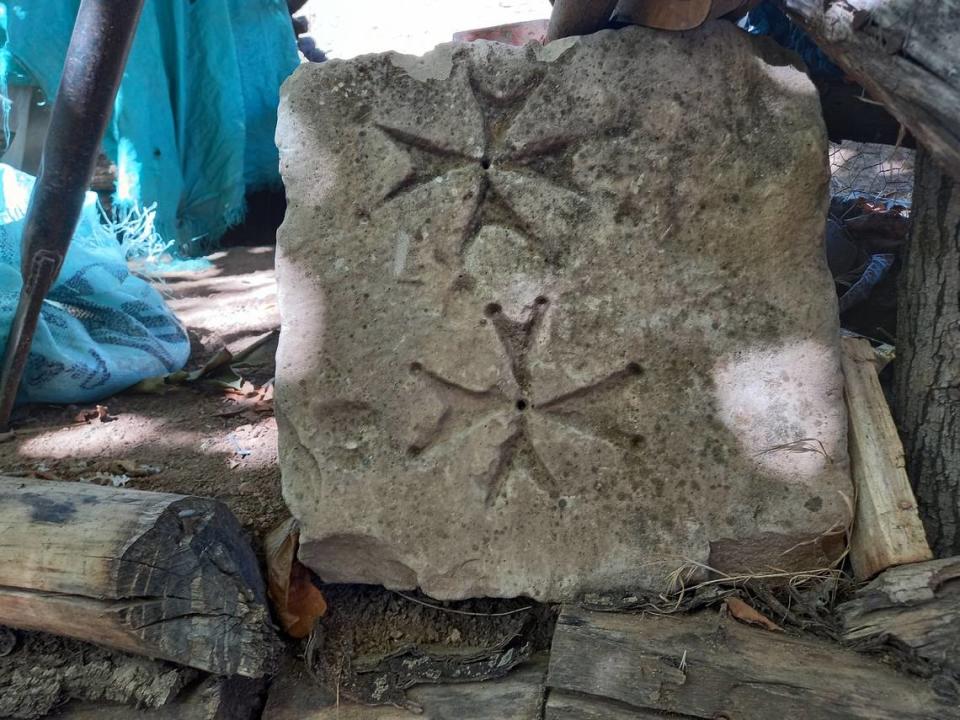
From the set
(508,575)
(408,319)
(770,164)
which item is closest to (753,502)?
(508,575)

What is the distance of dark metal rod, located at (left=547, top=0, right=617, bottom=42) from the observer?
72.1 inches

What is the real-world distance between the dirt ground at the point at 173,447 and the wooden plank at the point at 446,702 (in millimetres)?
357

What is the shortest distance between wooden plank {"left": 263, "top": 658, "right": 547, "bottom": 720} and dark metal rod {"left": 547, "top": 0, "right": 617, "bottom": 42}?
1345mm

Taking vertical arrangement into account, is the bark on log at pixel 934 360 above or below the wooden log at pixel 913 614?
above

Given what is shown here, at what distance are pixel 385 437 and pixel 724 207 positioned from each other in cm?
85

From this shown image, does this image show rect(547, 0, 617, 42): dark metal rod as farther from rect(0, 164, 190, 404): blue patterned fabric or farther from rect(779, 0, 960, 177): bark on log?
rect(0, 164, 190, 404): blue patterned fabric

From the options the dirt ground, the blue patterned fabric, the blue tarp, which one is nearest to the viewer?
the dirt ground

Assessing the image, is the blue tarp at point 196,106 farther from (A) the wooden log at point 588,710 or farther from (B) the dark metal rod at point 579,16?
(A) the wooden log at point 588,710

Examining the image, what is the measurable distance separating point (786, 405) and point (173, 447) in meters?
1.55

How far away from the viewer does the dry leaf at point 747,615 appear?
1646 mm

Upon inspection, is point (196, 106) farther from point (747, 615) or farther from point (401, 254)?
point (747, 615)

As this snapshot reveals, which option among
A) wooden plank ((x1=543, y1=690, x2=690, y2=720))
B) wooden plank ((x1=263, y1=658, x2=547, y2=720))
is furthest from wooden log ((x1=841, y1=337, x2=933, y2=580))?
wooden plank ((x1=263, y1=658, x2=547, y2=720))

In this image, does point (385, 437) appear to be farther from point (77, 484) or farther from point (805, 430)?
point (805, 430)

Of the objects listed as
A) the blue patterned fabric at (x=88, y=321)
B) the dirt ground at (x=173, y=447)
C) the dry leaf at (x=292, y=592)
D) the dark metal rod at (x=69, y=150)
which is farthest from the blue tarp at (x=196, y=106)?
the dry leaf at (x=292, y=592)
